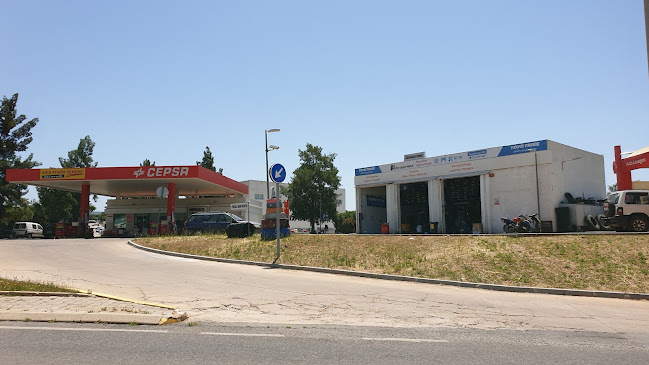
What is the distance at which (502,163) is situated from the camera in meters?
33.0

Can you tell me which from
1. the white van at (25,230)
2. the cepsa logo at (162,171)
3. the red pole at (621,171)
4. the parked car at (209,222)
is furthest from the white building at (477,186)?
the white van at (25,230)

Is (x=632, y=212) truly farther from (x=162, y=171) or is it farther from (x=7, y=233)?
(x=7, y=233)

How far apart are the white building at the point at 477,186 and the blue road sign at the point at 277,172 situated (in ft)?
67.9

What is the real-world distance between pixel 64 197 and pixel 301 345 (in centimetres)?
6532

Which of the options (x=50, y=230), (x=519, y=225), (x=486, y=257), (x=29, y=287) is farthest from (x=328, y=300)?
(x=50, y=230)

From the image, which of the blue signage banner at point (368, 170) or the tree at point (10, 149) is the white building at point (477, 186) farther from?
the tree at point (10, 149)

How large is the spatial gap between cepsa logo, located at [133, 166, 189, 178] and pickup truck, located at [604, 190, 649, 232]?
95.7ft

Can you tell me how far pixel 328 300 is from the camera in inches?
399

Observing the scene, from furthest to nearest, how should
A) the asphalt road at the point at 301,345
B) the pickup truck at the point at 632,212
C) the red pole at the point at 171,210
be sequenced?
the red pole at the point at 171,210, the pickup truck at the point at 632,212, the asphalt road at the point at 301,345

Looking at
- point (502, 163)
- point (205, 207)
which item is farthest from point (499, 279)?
point (205, 207)

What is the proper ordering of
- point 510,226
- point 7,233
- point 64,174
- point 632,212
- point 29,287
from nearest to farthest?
point 29,287, point 632,212, point 510,226, point 64,174, point 7,233

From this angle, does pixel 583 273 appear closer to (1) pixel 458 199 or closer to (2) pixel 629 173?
(2) pixel 629 173

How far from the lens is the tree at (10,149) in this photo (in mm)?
48594

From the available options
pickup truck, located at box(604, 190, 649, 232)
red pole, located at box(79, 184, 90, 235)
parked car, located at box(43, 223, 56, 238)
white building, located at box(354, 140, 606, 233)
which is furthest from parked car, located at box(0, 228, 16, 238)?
pickup truck, located at box(604, 190, 649, 232)
